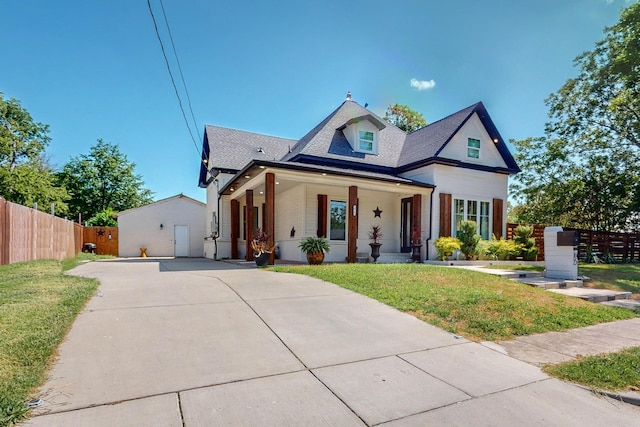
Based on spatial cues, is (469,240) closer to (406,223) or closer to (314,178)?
(406,223)

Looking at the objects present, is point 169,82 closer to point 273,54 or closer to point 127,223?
point 273,54

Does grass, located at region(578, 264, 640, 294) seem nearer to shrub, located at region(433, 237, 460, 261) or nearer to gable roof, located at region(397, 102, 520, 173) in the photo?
shrub, located at region(433, 237, 460, 261)

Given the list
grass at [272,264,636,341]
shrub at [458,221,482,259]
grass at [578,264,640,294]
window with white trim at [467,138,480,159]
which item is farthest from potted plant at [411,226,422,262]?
grass at [578,264,640,294]

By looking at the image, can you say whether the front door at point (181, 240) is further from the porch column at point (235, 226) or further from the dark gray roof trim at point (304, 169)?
the dark gray roof trim at point (304, 169)

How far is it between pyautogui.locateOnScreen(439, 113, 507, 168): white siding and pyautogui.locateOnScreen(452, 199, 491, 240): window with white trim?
1.94 m

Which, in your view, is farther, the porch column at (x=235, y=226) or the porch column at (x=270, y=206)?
the porch column at (x=235, y=226)

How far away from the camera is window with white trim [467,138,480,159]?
1485 centimetres

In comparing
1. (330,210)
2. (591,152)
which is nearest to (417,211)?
(330,210)

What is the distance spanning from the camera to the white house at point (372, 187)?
13.0m

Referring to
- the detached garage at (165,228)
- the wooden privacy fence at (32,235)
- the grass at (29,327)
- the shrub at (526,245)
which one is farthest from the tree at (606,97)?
the wooden privacy fence at (32,235)

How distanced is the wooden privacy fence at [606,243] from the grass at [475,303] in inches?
405

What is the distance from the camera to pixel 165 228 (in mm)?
20906

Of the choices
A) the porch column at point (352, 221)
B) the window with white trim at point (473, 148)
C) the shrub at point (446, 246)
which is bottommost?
the shrub at point (446, 246)

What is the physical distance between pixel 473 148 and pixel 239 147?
39.2 ft
